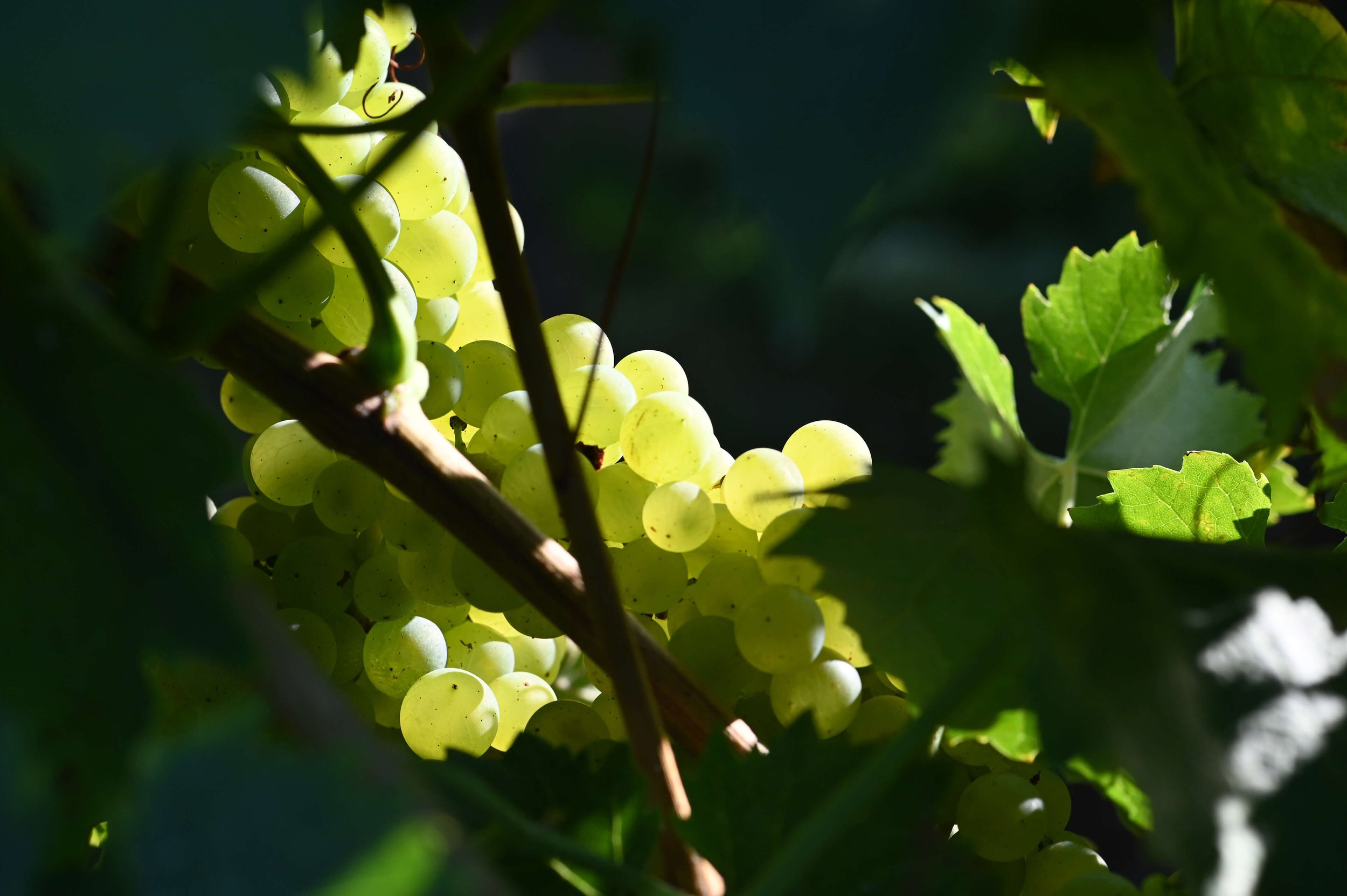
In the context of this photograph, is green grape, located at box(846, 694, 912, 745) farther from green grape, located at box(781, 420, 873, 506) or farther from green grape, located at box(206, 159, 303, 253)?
green grape, located at box(206, 159, 303, 253)

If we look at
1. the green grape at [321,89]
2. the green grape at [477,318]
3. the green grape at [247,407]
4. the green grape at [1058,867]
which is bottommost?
the green grape at [1058,867]

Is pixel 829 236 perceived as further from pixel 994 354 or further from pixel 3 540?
pixel 994 354

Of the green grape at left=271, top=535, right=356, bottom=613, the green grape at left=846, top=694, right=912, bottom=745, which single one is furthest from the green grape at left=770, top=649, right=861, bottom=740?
the green grape at left=271, top=535, right=356, bottom=613

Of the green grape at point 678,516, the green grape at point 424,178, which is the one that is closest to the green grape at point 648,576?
the green grape at point 678,516

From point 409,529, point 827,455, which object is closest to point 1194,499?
point 827,455

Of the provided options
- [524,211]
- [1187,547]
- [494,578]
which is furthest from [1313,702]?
[524,211]

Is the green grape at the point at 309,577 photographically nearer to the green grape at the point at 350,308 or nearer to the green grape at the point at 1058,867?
the green grape at the point at 350,308

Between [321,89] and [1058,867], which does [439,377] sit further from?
[1058,867]
